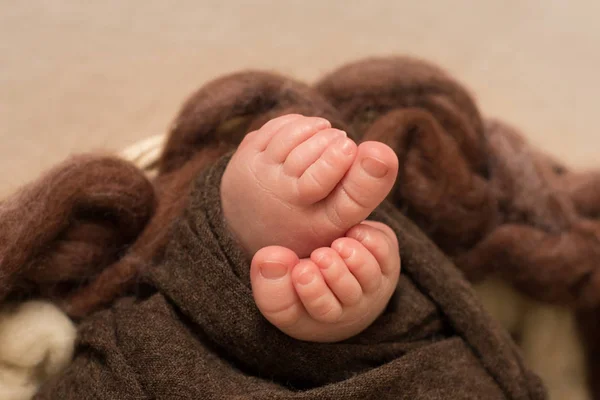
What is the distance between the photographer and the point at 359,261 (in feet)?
1.37

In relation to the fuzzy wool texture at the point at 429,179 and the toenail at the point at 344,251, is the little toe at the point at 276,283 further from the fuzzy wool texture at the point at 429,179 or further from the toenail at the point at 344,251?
the fuzzy wool texture at the point at 429,179

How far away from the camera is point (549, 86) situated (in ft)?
3.59

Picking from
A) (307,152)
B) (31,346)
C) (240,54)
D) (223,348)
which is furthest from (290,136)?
(240,54)

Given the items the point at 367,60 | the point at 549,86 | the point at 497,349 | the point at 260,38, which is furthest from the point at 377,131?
the point at 549,86

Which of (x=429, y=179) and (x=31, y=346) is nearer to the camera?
(x=31, y=346)

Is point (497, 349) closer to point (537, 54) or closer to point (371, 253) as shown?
point (371, 253)

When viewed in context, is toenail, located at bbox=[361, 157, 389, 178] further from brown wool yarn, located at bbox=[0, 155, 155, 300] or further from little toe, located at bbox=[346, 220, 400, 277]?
brown wool yarn, located at bbox=[0, 155, 155, 300]

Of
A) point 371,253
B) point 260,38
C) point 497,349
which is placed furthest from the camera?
point 260,38

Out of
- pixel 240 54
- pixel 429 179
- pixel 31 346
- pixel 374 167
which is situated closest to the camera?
pixel 374 167

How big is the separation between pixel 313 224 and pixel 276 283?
5cm

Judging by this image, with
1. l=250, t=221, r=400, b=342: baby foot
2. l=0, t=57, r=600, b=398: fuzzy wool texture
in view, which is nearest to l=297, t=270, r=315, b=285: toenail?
l=250, t=221, r=400, b=342: baby foot

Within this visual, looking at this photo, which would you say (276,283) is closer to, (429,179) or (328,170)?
(328,170)

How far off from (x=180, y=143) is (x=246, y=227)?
0.57ft

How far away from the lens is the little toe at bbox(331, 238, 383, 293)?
0.41 m
